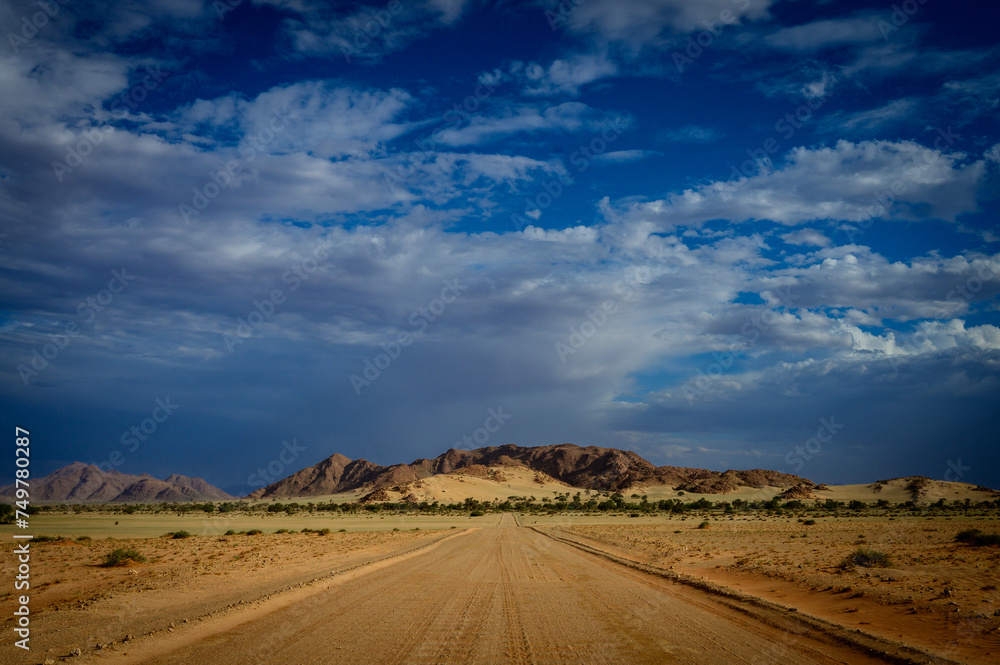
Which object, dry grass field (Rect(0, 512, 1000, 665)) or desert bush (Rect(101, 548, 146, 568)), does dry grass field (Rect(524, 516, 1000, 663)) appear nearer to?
dry grass field (Rect(0, 512, 1000, 665))

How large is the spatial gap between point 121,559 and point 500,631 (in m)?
18.1

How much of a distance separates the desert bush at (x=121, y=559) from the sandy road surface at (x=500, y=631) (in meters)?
10.9

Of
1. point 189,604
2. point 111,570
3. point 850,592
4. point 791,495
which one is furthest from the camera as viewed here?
point 791,495

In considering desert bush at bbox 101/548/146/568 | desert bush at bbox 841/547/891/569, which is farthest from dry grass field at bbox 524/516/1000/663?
desert bush at bbox 101/548/146/568

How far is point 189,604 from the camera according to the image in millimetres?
12375

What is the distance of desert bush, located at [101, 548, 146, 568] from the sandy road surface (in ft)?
35.6

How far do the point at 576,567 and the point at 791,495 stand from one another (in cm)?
12554

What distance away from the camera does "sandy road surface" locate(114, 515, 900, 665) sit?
7.91 m

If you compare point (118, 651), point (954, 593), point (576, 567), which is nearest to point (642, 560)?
point (576, 567)

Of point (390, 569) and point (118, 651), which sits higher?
point (118, 651)

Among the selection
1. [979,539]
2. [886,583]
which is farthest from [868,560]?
[979,539]

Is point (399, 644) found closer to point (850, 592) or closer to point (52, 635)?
point (52, 635)

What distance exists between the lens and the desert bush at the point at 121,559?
19.9 m

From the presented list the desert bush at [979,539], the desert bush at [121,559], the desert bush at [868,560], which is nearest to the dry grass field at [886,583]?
the desert bush at [868,560]
